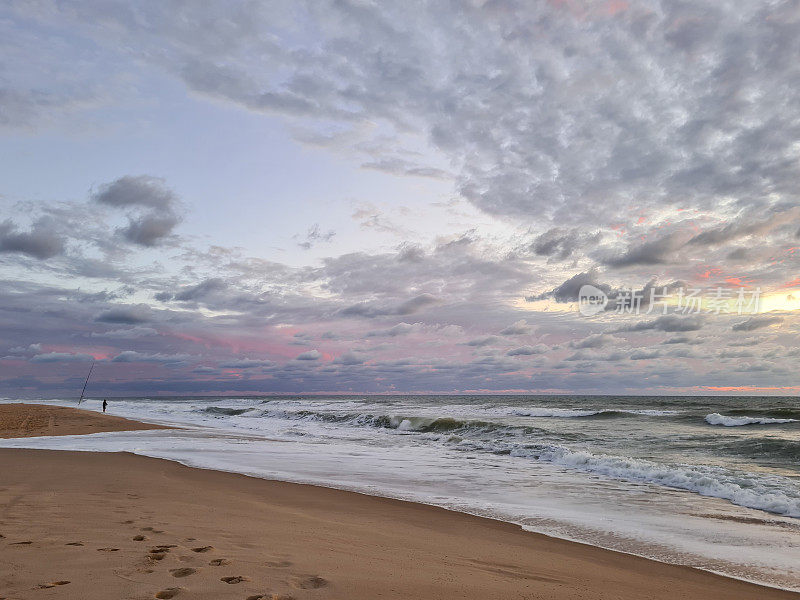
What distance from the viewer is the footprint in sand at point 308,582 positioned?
381 centimetres

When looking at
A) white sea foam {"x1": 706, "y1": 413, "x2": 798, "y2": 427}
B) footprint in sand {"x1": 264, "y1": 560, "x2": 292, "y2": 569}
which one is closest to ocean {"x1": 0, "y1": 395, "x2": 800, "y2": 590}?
footprint in sand {"x1": 264, "y1": 560, "x2": 292, "y2": 569}

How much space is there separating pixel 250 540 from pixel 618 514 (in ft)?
20.3

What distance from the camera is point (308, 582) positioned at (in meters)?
3.92

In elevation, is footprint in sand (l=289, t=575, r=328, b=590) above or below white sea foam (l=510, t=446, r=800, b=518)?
above

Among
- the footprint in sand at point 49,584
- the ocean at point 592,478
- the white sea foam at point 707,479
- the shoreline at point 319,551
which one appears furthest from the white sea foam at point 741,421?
the footprint in sand at point 49,584

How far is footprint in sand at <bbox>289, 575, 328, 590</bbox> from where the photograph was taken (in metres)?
3.81

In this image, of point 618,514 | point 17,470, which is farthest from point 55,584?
point 17,470

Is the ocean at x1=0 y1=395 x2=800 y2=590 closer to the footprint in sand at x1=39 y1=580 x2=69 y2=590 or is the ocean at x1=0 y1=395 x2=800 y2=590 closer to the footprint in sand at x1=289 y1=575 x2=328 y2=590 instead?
the footprint in sand at x1=289 y1=575 x2=328 y2=590

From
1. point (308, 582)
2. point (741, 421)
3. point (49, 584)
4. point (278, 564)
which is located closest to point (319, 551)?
point (278, 564)

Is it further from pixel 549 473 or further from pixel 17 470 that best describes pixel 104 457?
pixel 549 473

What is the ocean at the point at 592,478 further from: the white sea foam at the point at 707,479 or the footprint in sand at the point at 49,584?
the footprint in sand at the point at 49,584

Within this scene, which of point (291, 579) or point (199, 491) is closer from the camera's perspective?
point (291, 579)

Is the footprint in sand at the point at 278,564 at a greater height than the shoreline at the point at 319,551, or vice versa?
the footprint in sand at the point at 278,564

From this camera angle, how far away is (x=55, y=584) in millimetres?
3541
